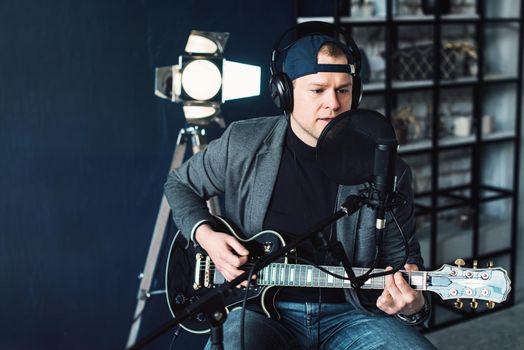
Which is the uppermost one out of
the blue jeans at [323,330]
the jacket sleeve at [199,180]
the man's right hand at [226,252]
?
the jacket sleeve at [199,180]

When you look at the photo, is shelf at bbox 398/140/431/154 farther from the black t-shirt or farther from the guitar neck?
the guitar neck

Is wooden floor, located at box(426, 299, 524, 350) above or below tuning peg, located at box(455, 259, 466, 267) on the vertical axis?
below

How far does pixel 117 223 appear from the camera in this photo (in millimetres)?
2604

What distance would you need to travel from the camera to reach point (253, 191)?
1992mm

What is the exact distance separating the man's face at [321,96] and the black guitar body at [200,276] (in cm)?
33

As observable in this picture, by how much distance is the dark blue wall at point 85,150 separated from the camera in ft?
7.82

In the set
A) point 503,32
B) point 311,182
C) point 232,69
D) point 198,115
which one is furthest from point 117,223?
point 503,32

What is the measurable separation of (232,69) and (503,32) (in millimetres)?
2087

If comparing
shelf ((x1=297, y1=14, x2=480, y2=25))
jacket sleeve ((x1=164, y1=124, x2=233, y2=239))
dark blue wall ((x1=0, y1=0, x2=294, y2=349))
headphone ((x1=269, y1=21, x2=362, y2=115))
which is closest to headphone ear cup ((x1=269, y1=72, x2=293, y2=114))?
headphone ((x1=269, y1=21, x2=362, y2=115))

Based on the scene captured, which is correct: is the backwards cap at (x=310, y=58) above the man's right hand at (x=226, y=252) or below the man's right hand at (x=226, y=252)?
above

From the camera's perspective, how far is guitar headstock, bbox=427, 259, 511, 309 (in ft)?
5.06

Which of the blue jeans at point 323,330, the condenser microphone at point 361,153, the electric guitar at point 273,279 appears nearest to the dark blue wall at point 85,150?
the electric guitar at point 273,279

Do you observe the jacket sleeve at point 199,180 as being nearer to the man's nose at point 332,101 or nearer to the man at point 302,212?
the man at point 302,212

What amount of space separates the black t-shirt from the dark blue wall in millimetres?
784
